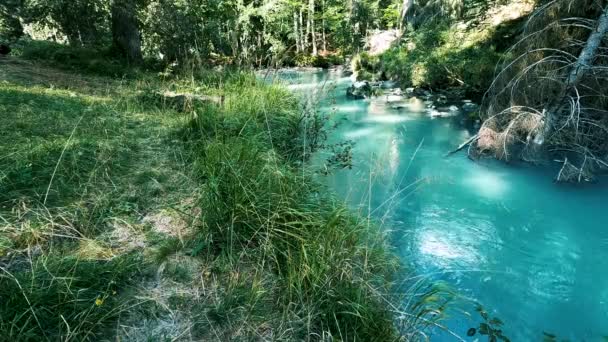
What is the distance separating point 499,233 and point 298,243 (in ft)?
9.93

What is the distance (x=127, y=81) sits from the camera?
6.11 meters

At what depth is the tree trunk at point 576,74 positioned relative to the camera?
464 centimetres

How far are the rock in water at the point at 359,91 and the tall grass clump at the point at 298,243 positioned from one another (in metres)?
9.26

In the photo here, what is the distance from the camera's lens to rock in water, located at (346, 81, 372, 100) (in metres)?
11.6

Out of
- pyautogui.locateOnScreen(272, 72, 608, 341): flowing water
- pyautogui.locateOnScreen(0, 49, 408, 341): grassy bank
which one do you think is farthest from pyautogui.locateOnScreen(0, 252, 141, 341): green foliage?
pyautogui.locateOnScreen(272, 72, 608, 341): flowing water

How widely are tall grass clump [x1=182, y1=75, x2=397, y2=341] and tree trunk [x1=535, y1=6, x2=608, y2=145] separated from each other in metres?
4.01

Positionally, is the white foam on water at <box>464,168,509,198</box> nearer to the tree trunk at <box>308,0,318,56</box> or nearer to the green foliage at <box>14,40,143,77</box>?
the green foliage at <box>14,40,143,77</box>

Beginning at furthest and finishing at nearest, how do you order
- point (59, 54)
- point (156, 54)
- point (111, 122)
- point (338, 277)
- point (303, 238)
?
point (156, 54) → point (59, 54) → point (111, 122) → point (303, 238) → point (338, 277)

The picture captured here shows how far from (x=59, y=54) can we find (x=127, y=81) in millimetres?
1918

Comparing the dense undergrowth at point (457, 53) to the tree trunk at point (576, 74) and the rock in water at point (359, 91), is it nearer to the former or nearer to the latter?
the rock in water at point (359, 91)

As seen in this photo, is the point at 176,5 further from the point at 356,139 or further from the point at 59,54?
the point at 356,139

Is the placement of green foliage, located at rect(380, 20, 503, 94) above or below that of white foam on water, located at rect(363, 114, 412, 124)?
above

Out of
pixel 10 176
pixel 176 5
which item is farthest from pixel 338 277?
pixel 176 5

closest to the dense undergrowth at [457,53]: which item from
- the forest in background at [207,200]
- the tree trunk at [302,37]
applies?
the forest in background at [207,200]
